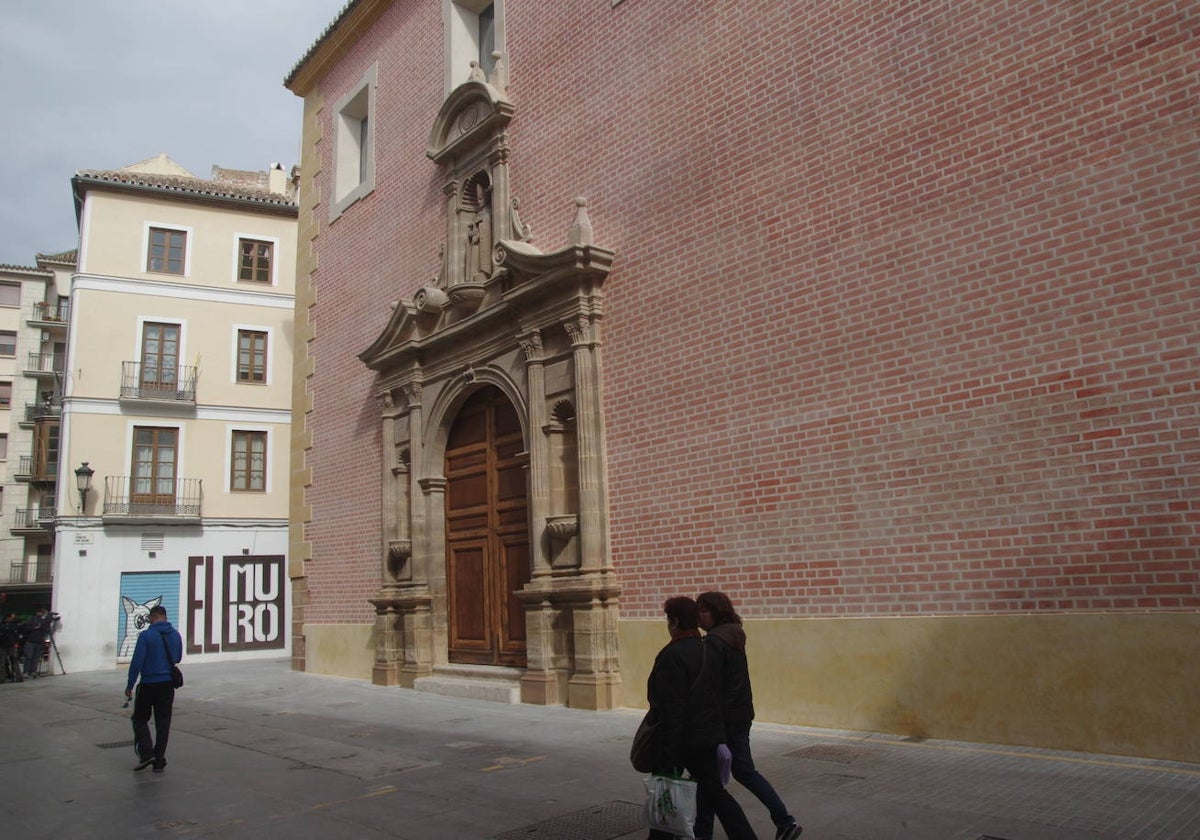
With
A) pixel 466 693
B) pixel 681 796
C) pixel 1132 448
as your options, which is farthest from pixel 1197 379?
pixel 466 693

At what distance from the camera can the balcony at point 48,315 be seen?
1481 inches

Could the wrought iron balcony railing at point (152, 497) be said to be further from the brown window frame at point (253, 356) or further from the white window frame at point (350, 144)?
the white window frame at point (350, 144)

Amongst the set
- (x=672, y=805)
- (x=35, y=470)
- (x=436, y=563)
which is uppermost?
(x=35, y=470)

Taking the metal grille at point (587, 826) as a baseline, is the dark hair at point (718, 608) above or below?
above

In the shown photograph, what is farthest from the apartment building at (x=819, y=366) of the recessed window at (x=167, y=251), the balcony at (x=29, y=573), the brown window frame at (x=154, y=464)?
the balcony at (x=29, y=573)

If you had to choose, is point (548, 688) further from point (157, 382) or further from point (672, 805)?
point (157, 382)

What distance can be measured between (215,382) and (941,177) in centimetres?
2278

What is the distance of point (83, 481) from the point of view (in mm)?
22797

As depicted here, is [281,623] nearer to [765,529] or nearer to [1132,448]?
[765,529]

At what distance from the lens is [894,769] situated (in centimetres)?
→ 624

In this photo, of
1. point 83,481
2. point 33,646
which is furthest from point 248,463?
point 33,646

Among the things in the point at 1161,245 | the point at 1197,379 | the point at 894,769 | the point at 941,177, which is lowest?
the point at 894,769

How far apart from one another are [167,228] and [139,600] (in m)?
10.2

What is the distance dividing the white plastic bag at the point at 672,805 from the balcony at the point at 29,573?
38.3 meters
